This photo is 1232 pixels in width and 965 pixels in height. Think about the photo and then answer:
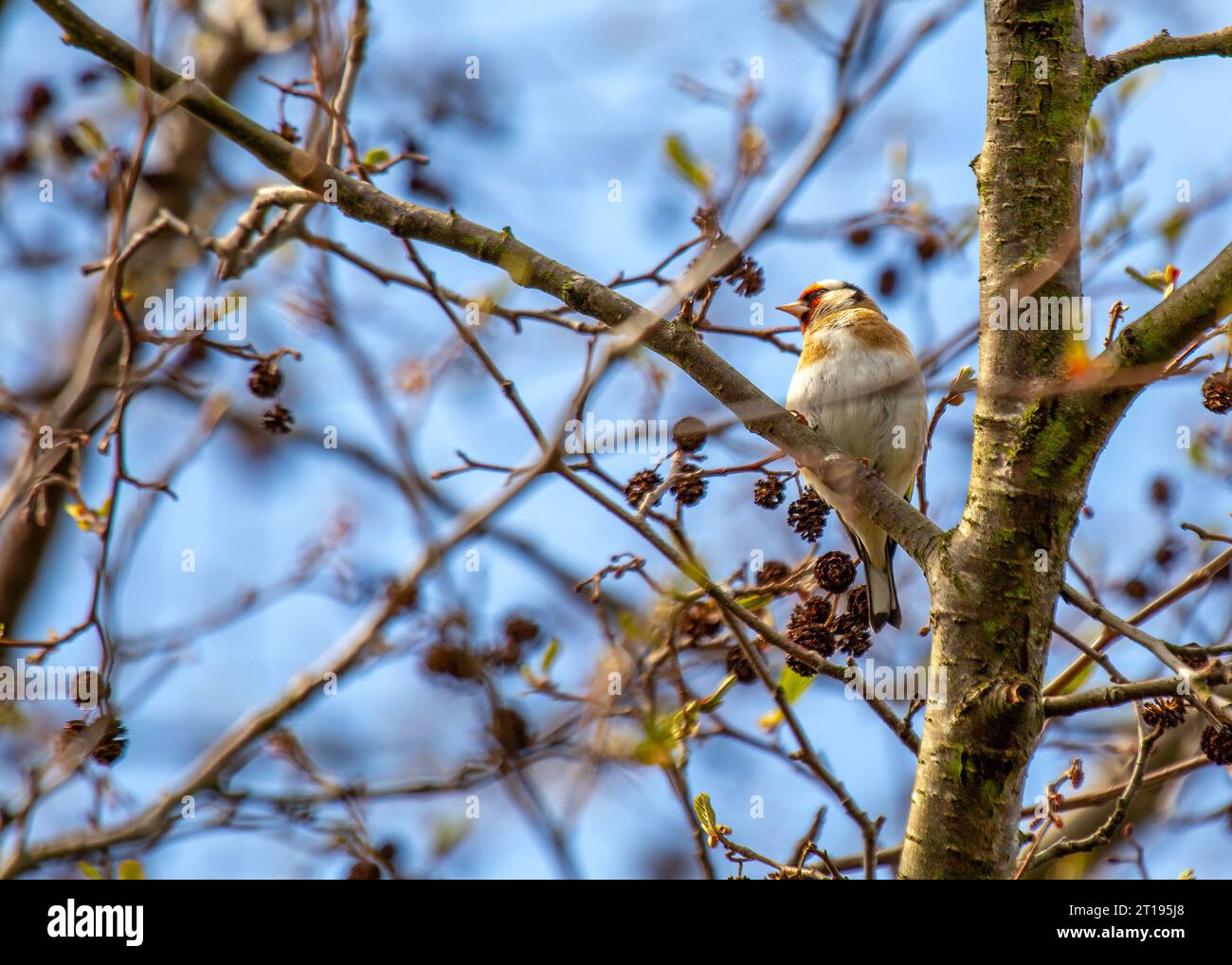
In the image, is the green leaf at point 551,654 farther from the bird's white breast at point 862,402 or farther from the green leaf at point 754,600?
the bird's white breast at point 862,402

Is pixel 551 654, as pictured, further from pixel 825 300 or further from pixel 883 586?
pixel 825 300

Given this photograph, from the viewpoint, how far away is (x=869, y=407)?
4.52m

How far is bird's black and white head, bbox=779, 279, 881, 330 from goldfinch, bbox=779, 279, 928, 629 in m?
0.60

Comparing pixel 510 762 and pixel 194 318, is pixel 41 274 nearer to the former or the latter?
pixel 194 318

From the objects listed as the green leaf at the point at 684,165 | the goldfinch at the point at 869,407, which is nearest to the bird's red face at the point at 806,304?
the goldfinch at the point at 869,407

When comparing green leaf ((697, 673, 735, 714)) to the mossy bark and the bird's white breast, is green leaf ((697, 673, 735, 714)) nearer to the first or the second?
the mossy bark

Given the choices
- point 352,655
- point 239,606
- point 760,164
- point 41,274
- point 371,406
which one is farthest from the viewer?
point 41,274

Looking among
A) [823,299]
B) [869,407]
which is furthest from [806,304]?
[869,407]

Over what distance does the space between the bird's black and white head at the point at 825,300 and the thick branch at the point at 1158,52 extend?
275 cm

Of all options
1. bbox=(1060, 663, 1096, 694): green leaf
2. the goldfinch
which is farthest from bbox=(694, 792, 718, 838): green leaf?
the goldfinch

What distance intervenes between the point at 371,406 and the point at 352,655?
2262mm

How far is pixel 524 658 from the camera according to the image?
297 centimetres

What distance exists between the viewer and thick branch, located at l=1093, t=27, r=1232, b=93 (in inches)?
95.3

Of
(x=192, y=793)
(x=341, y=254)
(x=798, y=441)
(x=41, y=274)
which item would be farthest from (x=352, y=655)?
(x=41, y=274)
